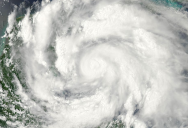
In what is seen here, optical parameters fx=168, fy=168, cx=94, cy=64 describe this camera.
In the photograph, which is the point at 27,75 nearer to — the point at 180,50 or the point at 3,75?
the point at 3,75

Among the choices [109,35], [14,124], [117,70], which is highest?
[109,35]

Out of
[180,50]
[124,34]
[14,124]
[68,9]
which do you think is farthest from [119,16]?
[14,124]

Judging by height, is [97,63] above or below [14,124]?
above

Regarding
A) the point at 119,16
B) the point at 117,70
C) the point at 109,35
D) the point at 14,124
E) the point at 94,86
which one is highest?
the point at 119,16

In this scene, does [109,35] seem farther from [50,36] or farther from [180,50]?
[180,50]

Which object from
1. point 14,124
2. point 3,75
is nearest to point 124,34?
point 3,75

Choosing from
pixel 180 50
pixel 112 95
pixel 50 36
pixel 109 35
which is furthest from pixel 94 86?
pixel 180 50

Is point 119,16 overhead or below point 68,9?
overhead
